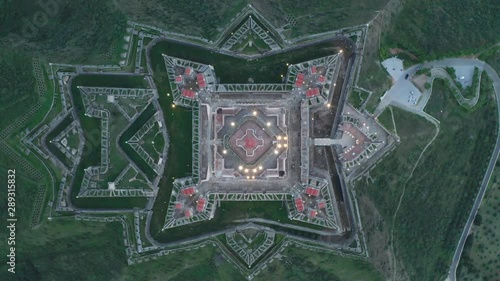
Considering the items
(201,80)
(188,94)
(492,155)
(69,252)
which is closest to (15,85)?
(69,252)

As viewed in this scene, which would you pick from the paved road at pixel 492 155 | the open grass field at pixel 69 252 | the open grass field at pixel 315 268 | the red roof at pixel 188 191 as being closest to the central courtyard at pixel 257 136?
the red roof at pixel 188 191

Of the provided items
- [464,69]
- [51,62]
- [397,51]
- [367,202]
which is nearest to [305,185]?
[367,202]

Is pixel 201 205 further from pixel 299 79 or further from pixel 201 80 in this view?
pixel 299 79

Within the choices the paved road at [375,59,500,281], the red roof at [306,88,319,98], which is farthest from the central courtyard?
the paved road at [375,59,500,281]

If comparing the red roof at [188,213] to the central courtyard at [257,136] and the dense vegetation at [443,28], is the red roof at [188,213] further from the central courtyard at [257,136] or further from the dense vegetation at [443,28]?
the dense vegetation at [443,28]

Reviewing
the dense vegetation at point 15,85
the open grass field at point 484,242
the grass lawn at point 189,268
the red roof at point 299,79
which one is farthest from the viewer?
the open grass field at point 484,242

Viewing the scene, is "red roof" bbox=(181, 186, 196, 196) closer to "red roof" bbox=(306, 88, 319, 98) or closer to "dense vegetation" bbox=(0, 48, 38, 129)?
→ "red roof" bbox=(306, 88, 319, 98)
